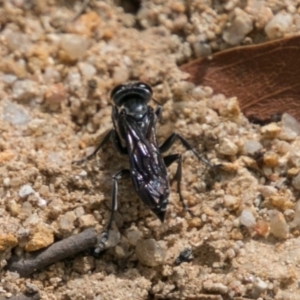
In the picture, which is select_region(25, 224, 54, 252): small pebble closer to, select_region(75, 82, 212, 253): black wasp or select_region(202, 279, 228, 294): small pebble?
select_region(75, 82, 212, 253): black wasp

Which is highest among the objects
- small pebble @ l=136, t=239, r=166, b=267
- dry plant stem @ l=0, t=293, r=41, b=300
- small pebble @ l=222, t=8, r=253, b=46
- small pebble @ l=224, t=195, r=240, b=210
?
small pebble @ l=222, t=8, r=253, b=46

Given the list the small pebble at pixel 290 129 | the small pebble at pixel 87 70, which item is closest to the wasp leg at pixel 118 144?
the small pebble at pixel 87 70

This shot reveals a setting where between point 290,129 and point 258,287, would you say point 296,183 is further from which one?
point 258,287

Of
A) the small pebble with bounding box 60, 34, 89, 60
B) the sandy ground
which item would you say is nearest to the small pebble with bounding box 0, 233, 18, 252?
the sandy ground

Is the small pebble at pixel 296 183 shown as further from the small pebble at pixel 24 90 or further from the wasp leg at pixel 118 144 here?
the small pebble at pixel 24 90

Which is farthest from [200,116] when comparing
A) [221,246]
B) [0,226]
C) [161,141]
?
[0,226]

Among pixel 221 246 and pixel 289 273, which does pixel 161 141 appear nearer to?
pixel 221 246
